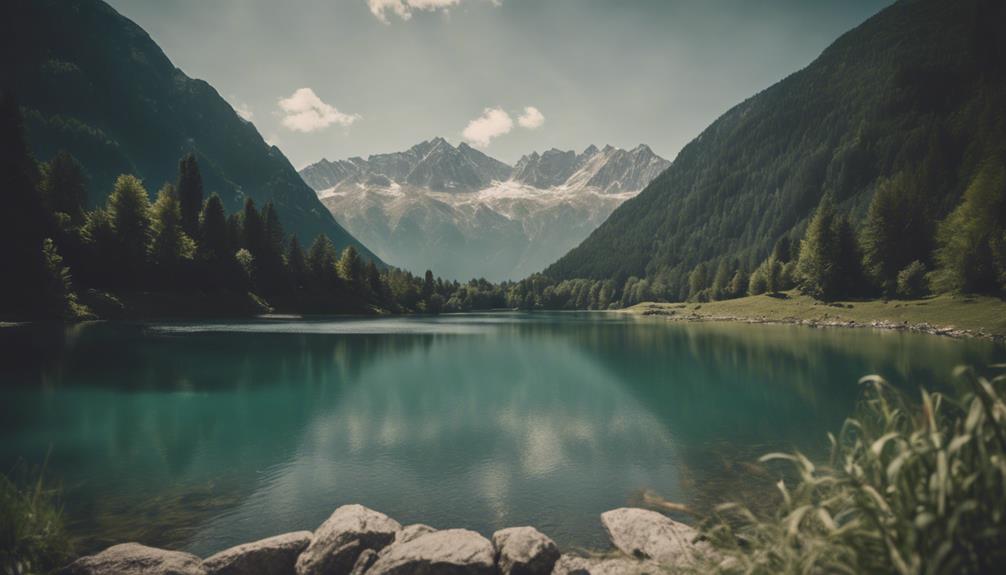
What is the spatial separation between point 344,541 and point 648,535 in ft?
26.6

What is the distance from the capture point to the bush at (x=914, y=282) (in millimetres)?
90188

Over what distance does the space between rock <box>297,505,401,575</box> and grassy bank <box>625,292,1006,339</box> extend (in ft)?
264

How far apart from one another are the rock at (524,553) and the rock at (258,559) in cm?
538

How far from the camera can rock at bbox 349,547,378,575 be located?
11617 millimetres

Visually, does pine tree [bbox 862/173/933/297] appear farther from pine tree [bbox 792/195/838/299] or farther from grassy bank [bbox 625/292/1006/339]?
grassy bank [bbox 625/292/1006/339]

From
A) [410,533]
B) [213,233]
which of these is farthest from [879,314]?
[213,233]

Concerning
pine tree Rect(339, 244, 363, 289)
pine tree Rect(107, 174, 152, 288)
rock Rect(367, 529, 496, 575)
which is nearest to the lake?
rock Rect(367, 529, 496, 575)

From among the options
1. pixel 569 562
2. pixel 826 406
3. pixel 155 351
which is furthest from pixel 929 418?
pixel 155 351

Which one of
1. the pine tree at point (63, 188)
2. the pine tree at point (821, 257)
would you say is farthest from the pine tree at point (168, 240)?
the pine tree at point (821, 257)

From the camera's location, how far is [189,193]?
133 m

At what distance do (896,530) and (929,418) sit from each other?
1440 millimetres

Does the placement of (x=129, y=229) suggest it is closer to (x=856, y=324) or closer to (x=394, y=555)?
(x=394, y=555)

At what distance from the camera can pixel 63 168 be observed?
102250 mm

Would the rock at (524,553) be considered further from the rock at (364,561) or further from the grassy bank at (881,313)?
the grassy bank at (881,313)
